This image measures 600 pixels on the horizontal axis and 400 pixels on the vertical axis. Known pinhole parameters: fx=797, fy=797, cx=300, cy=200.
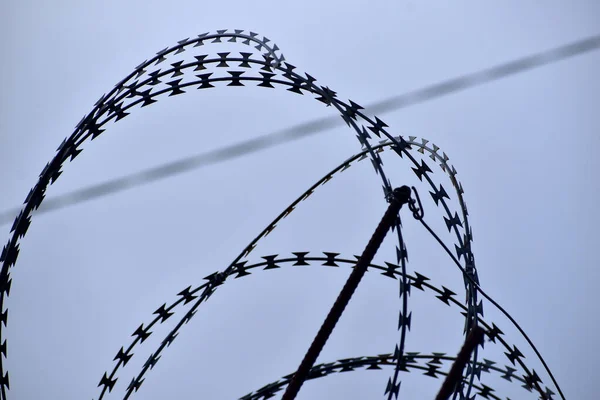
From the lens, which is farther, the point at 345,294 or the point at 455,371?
the point at 345,294

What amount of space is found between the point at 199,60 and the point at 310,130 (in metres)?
2.37

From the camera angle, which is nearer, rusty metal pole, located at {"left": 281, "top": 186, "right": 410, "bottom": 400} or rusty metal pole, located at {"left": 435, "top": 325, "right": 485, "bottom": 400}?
rusty metal pole, located at {"left": 435, "top": 325, "right": 485, "bottom": 400}

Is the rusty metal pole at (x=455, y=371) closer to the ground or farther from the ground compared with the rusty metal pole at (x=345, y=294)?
closer to the ground

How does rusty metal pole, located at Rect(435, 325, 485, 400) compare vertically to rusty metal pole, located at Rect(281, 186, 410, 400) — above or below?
below

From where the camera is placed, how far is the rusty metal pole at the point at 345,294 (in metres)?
5.45

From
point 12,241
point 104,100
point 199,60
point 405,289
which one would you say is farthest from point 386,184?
point 12,241

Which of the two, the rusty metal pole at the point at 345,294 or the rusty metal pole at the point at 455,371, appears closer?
the rusty metal pole at the point at 455,371

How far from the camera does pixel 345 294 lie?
18.2 feet

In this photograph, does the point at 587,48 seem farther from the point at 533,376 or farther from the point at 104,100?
the point at 104,100

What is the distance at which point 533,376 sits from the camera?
6.23 meters

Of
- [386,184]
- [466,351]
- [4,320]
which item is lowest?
[466,351]

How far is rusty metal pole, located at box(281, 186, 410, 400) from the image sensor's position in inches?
215

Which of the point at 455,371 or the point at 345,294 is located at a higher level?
the point at 345,294

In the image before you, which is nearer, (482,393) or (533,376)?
(533,376)
